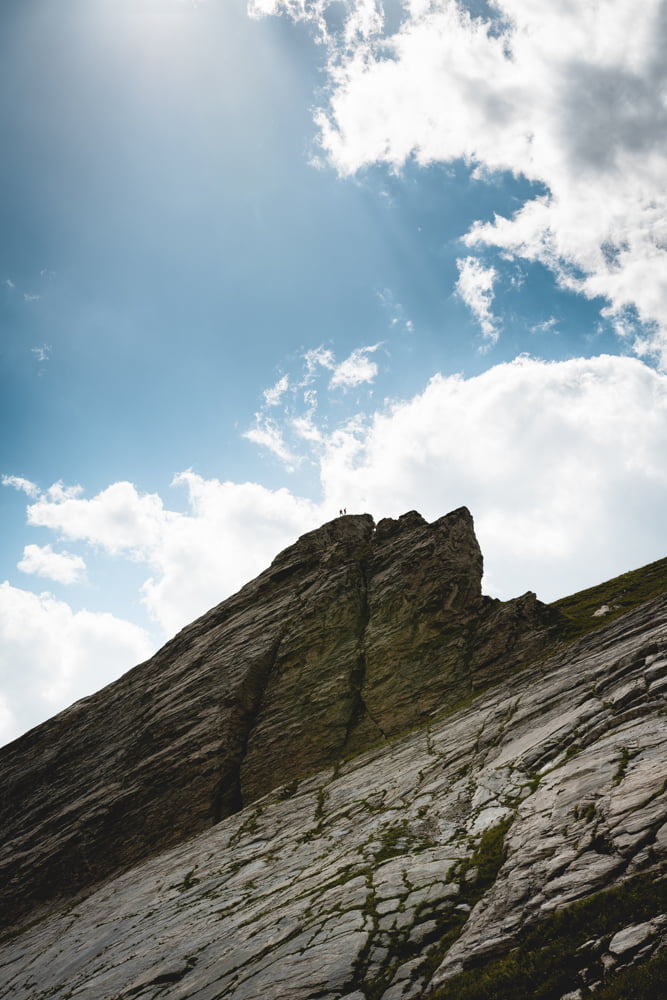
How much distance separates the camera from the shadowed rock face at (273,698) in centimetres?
4309

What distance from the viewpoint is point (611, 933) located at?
11.8 meters

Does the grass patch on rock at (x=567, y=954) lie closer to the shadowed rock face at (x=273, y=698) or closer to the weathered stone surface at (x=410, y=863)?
the weathered stone surface at (x=410, y=863)

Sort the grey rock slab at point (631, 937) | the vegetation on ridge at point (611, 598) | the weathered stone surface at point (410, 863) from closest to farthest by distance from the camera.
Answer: the grey rock slab at point (631, 937)
the weathered stone surface at point (410, 863)
the vegetation on ridge at point (611, 598)

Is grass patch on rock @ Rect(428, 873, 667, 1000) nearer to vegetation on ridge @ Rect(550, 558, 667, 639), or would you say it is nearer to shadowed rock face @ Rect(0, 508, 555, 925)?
shadowed rock face @ Rect(0, 508, 555, 925)

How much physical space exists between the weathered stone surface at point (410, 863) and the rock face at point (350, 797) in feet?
0.37

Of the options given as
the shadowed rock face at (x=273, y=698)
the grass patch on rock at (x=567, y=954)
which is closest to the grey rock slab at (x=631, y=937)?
the grass patch on rock at (x=567, y=954)

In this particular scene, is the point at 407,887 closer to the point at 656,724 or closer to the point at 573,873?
the point at 573,873

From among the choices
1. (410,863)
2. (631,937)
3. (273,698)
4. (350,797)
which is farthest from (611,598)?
(631,937)

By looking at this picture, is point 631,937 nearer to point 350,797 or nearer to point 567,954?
point 567,954

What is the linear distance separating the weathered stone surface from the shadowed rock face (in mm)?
4794

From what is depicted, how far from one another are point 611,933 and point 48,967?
105ft

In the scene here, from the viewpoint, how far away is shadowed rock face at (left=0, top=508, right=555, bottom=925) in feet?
141

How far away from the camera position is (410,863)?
20.1 meters

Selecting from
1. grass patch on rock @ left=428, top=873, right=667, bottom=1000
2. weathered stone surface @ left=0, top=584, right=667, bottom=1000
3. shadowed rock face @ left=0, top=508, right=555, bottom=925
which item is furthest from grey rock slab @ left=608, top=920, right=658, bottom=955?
shadowed rock face @ left=0, top=508, right=555, bottom=925
